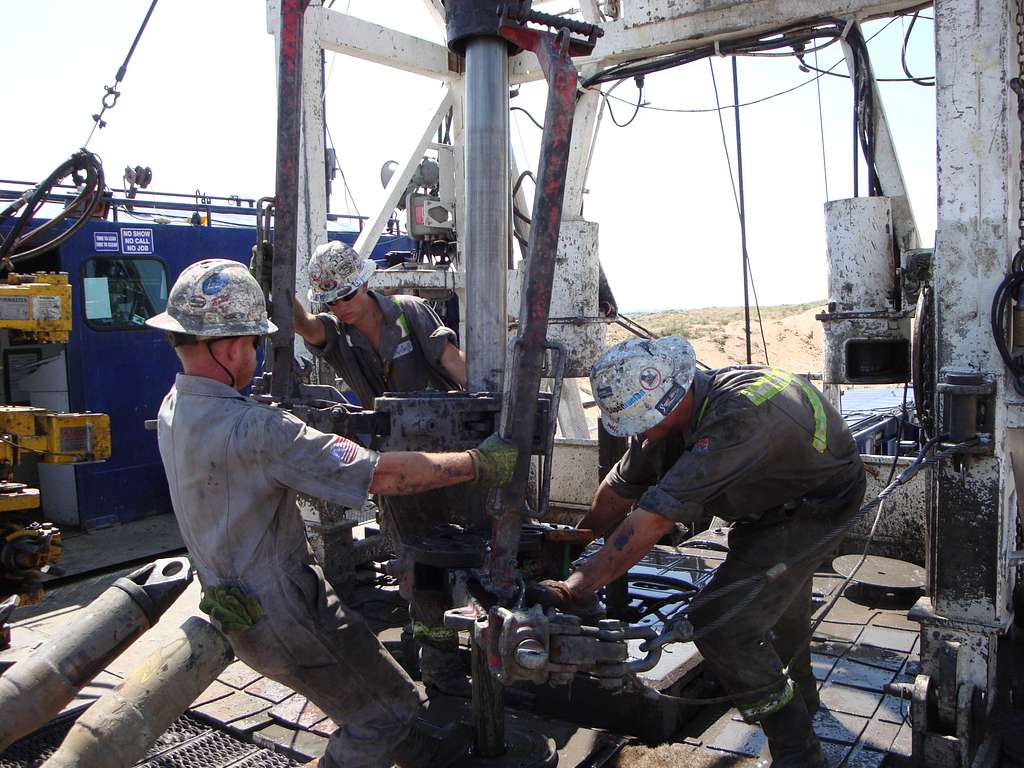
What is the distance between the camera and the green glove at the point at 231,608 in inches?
102

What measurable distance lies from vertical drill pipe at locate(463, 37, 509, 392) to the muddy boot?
1.35m

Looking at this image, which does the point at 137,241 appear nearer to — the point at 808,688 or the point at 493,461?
the point at 493,461

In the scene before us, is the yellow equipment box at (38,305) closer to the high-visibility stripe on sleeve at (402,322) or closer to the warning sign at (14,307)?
the warning sign at (14,307)

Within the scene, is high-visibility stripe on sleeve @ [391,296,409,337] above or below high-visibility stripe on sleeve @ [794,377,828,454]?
above

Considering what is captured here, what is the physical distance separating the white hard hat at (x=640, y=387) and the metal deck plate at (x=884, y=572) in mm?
2400

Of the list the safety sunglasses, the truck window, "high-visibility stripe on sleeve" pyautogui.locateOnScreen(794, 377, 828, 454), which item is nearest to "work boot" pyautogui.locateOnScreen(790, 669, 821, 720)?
"high-visibility stripe on sleeve" pyautogui.locateOnScreen(794, 377, 828, 454)

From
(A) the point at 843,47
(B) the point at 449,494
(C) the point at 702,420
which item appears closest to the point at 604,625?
(C) the point at 702,420

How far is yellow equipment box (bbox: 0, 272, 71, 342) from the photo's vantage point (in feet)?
18.9

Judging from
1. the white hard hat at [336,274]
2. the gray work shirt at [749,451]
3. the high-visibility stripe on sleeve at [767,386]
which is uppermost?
the white hard hat at [336,274]

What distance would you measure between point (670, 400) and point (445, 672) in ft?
5.66

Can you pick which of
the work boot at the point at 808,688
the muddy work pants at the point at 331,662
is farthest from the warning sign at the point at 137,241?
the work boot at the point at 808,688

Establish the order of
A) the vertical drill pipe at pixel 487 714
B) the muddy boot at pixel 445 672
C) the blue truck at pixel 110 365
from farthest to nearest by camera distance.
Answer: the blue truck at pixel 110 365 < the muddy boot at pixel 445 672 < the vertical drill pipe at pixel 487 714

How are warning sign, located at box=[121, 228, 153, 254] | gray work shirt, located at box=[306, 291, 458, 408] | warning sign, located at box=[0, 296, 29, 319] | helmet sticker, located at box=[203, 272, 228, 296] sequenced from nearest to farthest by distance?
helmet sticker, located at box=[203, 272, 228, 296] → gray work shirt, located at box=[306, 291, 458, 408] → warning sign, located at box=[0, 296, 29, 319] → warning sign, located at box=[121, 228, 153, 254]

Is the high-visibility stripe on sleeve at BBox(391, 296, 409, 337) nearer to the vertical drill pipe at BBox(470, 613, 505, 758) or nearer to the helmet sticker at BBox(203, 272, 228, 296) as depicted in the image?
the helmet sticker at BBox(203, 272, 228, 296)
